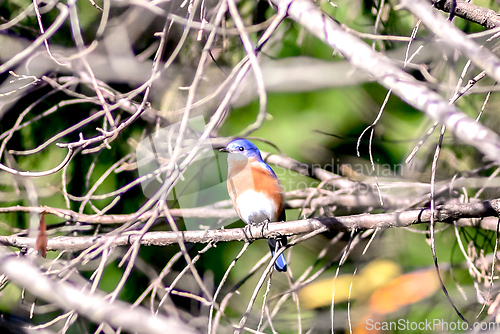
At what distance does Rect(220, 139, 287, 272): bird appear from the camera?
310 centimetres

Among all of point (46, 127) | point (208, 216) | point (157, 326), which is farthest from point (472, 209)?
point (46, 127)

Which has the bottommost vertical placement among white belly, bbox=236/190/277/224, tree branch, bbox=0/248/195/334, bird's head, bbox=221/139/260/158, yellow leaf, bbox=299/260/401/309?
tree branch, bbox=0/248/195/334

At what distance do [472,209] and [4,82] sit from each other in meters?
3.51

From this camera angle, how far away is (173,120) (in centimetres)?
302

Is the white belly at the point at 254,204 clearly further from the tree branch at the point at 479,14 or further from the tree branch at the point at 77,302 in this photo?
the tree branch at the point at 77,302

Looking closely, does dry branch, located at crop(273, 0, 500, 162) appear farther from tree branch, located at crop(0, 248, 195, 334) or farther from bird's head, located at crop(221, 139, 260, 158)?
bird's head, located at crop(221, 139, 260, 158)

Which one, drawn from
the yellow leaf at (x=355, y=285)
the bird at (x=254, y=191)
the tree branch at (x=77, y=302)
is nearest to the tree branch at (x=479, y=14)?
the bird at (x=254, y=191)

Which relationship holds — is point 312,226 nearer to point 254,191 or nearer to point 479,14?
point 254,191

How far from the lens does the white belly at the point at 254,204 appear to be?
122 inches

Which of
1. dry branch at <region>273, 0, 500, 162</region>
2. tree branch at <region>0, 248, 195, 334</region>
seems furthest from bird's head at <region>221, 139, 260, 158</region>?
tree branch at <region>0, 248, 195, 334</region>

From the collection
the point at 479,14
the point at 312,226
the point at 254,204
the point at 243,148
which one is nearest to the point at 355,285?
the point at 254,204

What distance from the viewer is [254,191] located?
310 cm

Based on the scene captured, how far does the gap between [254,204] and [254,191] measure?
0.11 meters

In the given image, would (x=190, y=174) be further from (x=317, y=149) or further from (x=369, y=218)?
(x=369, y=218)
